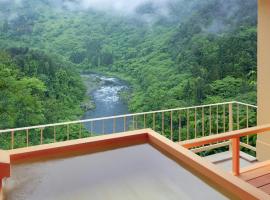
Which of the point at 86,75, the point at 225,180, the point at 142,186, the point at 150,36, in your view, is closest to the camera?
the point at 225,180

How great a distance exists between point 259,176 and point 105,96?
577cm

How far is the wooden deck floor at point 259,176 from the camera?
8.59ft

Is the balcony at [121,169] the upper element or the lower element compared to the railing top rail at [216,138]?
lower

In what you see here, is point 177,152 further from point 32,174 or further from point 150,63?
point 150,63

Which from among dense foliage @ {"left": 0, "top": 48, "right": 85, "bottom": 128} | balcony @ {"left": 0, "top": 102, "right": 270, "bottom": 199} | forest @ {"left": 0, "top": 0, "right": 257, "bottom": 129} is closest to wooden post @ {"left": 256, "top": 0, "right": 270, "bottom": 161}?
balcony @ {"left": 0, "top": 102, "right": 270, "bottom": 199}

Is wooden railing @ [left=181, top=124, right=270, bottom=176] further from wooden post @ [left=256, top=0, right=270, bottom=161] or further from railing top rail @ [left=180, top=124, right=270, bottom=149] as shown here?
wooden post @ [left=256, top=0, right=270, bottom=161]

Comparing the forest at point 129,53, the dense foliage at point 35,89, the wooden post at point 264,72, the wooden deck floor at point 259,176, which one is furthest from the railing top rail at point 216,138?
the dense foliage at point 35,89

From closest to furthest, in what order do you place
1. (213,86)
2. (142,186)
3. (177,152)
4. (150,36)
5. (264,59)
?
(142,186)
(177,152)
(264,59)
(213,86)
(150,36)

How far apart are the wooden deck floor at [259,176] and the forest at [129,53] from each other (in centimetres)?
465

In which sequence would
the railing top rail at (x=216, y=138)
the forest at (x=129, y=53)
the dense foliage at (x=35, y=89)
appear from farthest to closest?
the forest at (x=129, y=53) < the dense foliage at (x=35, y=89) < the railing top rail at (x=216, y=138)

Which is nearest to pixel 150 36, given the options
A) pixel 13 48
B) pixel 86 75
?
pixel 86 75

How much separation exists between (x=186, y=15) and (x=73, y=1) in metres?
3.16

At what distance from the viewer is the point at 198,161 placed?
1781 mm

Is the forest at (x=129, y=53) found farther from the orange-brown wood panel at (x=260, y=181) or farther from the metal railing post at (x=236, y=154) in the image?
the metal railing post at (x=236, y=154)
